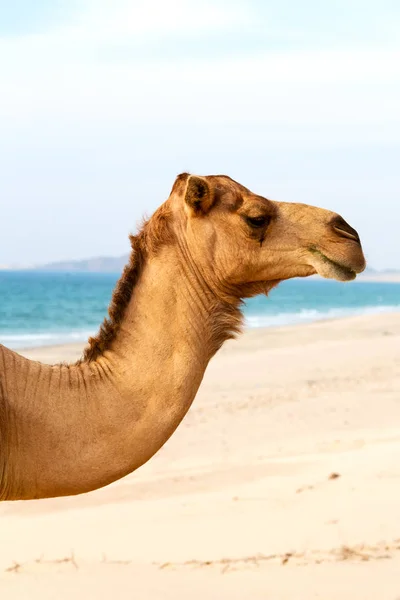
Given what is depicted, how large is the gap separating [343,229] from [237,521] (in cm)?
426

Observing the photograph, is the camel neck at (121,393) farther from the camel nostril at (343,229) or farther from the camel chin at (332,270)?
the camel nostril at (343,229)

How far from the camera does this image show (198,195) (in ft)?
13.6

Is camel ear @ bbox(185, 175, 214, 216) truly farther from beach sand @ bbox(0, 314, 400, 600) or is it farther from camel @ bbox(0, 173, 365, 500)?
beach sand @ bbox(0, 314, 400, 600)

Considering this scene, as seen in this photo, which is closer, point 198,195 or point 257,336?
point 198,195

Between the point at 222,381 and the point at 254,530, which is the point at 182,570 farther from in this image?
the point at 222,381

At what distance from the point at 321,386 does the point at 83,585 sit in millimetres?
11990

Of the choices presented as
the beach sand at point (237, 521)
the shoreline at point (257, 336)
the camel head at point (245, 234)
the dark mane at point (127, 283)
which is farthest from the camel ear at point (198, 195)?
the shoreline at point (257, 336)

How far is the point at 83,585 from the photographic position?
6.05 meters

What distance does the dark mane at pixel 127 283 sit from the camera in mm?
4191

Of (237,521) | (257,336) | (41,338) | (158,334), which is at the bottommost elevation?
(237,521)

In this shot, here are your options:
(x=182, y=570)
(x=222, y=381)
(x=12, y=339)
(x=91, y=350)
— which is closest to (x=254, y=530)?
(x=182, y=570)

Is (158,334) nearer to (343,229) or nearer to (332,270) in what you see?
(332,270)

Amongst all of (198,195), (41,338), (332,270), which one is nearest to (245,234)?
(198,195)

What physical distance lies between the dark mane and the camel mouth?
2.16 feet
